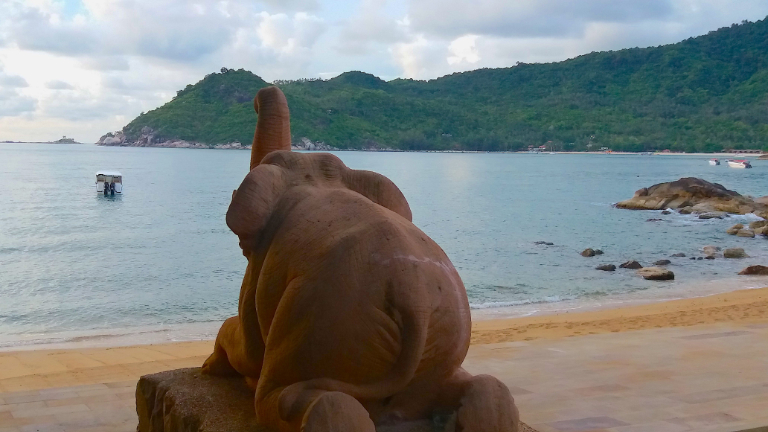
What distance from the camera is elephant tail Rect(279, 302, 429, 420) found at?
267 centimetres

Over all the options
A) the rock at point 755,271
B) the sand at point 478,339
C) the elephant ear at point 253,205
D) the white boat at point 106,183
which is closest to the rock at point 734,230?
the rock at point 755,271

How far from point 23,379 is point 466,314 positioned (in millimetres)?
7576

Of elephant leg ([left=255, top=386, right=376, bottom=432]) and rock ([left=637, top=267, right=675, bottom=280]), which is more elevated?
elephant leg ([left=255, top=386, right=376, bottom=432])

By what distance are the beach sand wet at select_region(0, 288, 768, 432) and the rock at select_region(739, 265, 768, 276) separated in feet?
28.1

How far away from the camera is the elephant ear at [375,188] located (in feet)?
11.1

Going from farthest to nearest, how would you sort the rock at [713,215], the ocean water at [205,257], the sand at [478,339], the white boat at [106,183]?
the white boat at [106,183] < the rock at [713,215] < the ocean water at [205,257] < the sand at [478,339]

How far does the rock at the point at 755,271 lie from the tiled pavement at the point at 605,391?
12.0m

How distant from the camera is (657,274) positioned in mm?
18969

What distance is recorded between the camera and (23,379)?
345 inches

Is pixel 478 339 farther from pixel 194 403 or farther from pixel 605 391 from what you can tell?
pixel 194 403

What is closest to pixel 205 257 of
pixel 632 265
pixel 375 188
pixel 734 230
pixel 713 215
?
pixel 632 265

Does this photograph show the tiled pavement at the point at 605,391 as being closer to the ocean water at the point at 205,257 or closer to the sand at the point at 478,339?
the sand at the point at 478,339

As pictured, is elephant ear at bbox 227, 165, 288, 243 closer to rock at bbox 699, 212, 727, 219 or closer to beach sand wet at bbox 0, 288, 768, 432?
beach sand wet at bbox 0, 288, 768, 432

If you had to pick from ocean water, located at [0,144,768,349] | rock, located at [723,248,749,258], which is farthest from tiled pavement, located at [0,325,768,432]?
rock, located at [723,248,749,258]
